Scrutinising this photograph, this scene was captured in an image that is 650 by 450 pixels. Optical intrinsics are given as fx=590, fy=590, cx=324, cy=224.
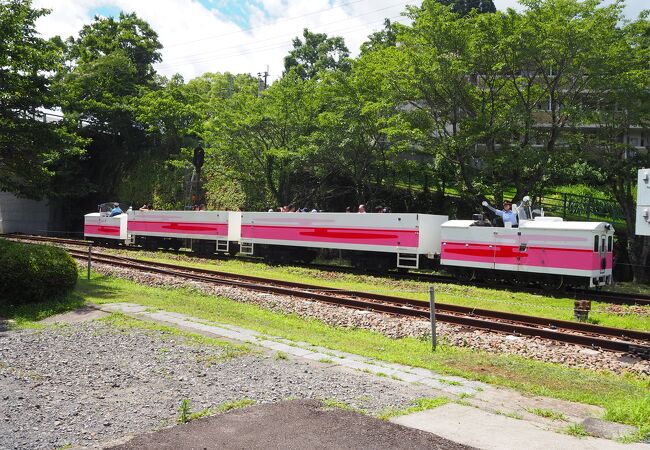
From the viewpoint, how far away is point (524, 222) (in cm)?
1758

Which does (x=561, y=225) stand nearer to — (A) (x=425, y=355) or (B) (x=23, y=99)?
(A) (x=425, y=355)

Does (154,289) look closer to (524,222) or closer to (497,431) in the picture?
(524,222)

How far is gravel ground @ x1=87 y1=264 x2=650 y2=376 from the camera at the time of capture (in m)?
9.75

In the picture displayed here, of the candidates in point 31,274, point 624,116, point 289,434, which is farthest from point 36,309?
point 624,116

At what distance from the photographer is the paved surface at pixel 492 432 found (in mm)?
5355

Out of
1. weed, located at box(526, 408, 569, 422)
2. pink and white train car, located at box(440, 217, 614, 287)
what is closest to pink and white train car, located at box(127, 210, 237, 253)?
pink and white train car, located at box(440, 217, 614, 287)

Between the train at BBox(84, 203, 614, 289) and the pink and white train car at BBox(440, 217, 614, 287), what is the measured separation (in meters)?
0.03

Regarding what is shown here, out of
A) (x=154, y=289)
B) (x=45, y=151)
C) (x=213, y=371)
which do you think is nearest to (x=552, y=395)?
(x=213, y=371)

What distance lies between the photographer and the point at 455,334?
11.5m

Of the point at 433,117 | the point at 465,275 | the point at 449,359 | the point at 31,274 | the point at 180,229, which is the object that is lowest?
the point at 449,359

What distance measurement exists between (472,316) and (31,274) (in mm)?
9931

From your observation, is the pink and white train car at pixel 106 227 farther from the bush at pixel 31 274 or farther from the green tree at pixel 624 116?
the green tree at pixel 624 116

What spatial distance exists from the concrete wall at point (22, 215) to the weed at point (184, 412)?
4018cm

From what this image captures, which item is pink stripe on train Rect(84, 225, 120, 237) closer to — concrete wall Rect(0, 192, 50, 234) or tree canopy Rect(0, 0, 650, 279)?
tree canopy Rect(0, 0, 650, 279)
